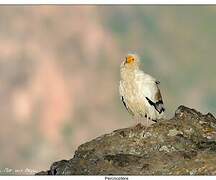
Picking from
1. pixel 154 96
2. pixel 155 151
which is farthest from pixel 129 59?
pixel 155 151

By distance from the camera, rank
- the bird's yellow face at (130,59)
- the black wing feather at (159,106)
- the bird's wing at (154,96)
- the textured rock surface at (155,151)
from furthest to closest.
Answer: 1. the black wing feather at (159,106)
2. the bird's wing at (154,96)
3. the bird's yellow face at (130,59)
4. the textured rock surface at (155,151)

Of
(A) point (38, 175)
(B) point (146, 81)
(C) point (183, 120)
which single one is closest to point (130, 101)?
(B) point (146, 81)

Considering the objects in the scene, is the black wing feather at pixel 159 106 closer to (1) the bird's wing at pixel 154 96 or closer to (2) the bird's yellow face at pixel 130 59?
(1) the bird's wing at pixel 154 96

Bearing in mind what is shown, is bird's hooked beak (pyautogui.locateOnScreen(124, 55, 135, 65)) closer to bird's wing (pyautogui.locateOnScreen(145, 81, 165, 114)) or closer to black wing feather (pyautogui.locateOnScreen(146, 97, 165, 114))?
bird's wing (pyautogui.locateOnScreen(145, 81, 165, 114))

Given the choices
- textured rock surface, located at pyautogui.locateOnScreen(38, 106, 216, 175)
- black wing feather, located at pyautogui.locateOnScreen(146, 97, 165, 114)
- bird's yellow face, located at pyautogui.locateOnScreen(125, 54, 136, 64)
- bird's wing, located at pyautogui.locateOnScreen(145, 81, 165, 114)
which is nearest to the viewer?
textured rock surface, located at pyautogui.locateOnScreen(38, 106, 216, 175)

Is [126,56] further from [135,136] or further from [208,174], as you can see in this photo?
[208,174]

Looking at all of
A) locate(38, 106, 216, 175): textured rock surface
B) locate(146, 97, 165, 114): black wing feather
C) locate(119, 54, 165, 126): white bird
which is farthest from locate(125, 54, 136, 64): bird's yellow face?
locate(38, 106, 216, 175): textured rock surface

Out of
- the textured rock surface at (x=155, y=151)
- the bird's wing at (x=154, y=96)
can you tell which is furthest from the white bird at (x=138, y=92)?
the textured rock surface at (x=155, y=151)

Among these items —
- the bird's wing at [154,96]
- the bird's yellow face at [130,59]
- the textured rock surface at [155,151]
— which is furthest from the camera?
the bird's wing at [154,96]

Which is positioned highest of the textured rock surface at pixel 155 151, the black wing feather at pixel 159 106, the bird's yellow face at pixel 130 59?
the bird's yellow face at pixel 130 59
